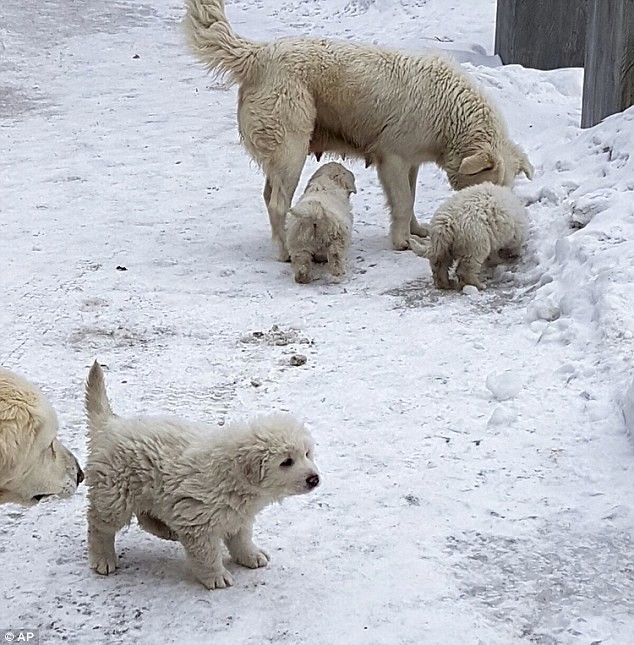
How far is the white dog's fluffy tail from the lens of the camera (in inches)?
279

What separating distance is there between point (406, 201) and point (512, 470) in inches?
132

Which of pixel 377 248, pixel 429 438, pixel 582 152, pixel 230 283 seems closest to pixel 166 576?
pixel 429 438

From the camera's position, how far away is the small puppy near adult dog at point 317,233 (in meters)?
6.61

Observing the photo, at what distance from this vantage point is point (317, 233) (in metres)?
6.63

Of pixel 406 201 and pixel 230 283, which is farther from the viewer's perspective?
pixel 406 201

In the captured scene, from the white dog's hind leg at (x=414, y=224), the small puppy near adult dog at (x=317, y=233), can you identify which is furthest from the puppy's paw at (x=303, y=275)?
the white dog's hind leg at (x=414, y=224)

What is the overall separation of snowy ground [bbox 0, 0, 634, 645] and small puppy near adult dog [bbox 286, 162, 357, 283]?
5.5 inches

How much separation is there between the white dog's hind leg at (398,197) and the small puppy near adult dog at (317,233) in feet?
1.91

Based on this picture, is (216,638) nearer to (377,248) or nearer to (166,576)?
(166,576)

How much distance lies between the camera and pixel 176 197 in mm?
8648

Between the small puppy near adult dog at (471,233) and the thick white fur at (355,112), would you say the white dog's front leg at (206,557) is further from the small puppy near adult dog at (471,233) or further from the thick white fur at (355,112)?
the thick white fur at (355,112)

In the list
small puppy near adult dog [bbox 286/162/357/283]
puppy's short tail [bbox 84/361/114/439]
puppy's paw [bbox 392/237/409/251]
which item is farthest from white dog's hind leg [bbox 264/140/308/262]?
puppy's short tail [bbox 84/361/114/439]

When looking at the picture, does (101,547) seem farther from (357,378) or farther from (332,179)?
(332,179)

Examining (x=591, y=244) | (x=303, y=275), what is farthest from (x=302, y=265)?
(x=591, y=244)
